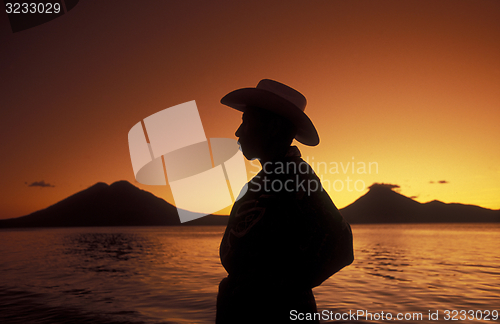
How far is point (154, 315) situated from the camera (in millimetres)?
9289

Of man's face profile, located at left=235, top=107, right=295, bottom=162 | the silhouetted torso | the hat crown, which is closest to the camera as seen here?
the silhouetted torso

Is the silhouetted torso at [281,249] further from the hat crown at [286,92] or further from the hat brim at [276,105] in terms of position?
the hat crown at [286,92]

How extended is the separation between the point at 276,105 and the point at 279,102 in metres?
0.02

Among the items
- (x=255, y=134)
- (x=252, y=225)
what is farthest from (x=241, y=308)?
(x=255, y=134)

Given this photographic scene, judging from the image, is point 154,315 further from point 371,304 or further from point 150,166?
point 371,304

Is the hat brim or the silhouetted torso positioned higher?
the hat brim

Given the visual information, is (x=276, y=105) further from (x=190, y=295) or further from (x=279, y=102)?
(x=190, y=295)

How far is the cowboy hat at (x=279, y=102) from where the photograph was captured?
5.94ft

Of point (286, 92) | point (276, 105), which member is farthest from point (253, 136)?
point (286, 92)

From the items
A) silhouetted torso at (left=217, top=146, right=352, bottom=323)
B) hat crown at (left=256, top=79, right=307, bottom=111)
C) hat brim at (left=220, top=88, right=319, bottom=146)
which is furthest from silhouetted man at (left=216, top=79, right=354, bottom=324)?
hat crown at (left=256, top=79, right=307, bottom=111)

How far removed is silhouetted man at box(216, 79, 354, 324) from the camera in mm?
1422

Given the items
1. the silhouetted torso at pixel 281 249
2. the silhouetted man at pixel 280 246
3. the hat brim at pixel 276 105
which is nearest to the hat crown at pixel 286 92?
the hat brim at pixel 276 105

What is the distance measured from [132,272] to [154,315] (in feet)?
32.3

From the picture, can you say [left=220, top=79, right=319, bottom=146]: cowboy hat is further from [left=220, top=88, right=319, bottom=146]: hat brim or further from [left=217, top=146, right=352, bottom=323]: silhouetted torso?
[left=217, top=146, right=352, bottom=323]: silhouetted torso
